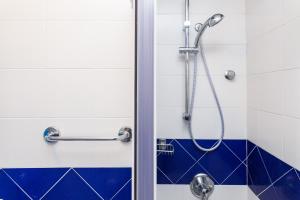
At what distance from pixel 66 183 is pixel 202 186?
0.73 metres

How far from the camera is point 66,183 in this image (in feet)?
3.86

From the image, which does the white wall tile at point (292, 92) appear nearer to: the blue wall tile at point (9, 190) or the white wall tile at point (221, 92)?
the white wall tile at point (221, 92)

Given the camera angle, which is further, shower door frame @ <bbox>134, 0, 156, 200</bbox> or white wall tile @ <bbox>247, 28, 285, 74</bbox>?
white wall tile @ <bbox>247, 28, 285, 74</bbox>

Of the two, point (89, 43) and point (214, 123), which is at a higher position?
point (89, 43)

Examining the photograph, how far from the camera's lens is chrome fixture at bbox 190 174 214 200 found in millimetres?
1319

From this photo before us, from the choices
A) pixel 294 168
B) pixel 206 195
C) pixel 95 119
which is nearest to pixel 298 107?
pixel 294 168

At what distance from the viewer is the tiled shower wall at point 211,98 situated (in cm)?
130

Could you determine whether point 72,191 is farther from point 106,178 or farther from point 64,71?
point 64,71

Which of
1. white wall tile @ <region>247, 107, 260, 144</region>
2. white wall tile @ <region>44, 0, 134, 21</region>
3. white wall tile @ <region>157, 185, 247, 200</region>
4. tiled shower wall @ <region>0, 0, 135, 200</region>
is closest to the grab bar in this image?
tiled shower wall @ <region>0, 0, 135, 200</region>

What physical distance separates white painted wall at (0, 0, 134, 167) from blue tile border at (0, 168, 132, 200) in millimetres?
108

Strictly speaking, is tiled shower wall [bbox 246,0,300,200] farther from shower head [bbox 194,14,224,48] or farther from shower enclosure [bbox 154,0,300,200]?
shower head [bbox 194,14,224,48]

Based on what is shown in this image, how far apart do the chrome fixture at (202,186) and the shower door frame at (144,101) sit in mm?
887

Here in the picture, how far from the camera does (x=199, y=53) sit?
4.28ft

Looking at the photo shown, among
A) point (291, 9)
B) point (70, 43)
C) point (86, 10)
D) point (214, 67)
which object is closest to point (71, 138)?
point (70, 43)
